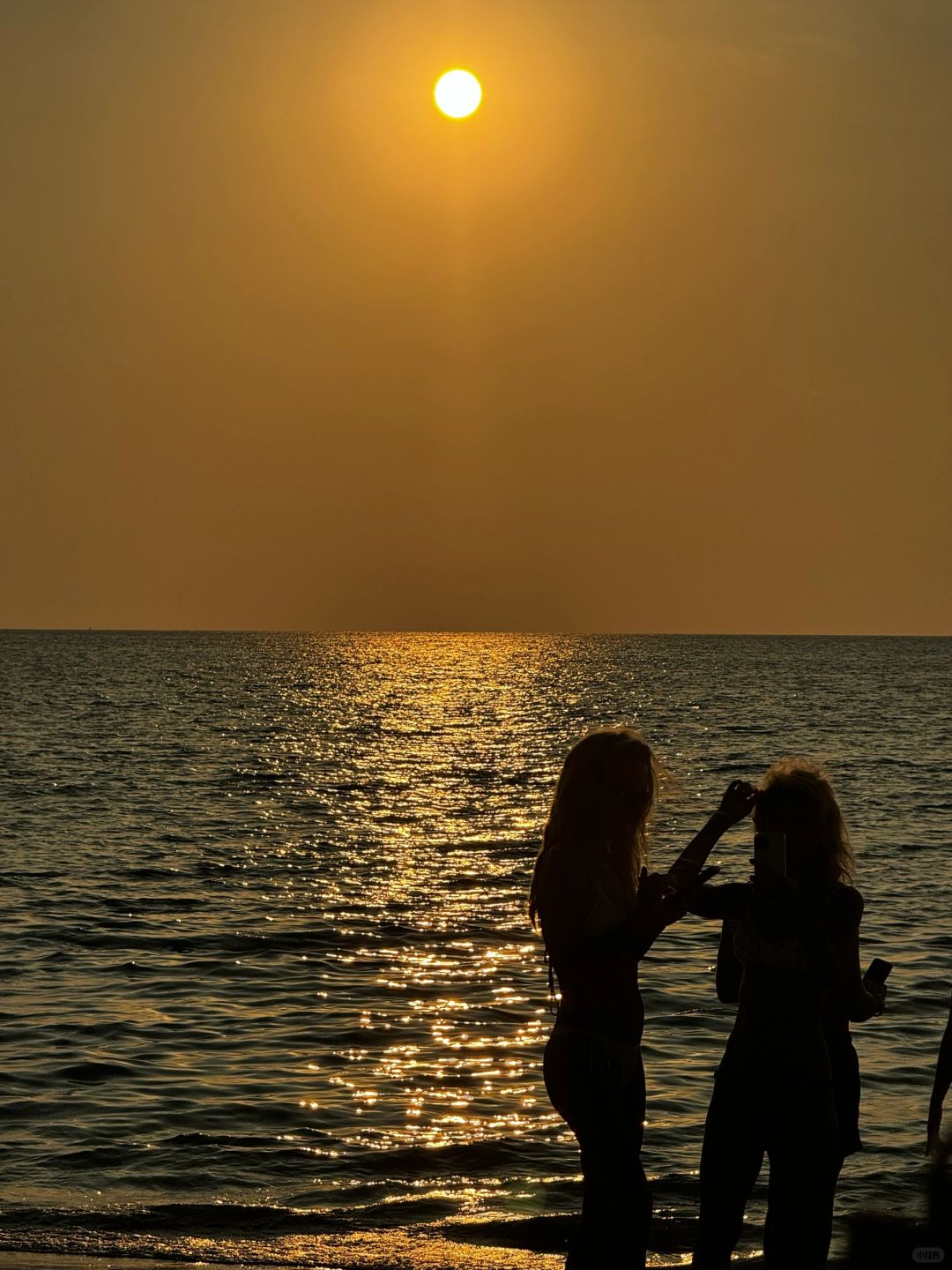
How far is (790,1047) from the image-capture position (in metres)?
5.18

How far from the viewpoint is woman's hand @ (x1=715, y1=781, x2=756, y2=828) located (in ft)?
17.1

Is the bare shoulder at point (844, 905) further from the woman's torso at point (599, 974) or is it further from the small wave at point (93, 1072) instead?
the small wave at point (93, 1072)

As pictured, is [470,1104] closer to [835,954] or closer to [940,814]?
[835,954]

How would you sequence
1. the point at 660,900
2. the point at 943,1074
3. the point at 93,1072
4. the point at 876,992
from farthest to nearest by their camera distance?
the point at 93,1072, the point at 943,1074, the point at 876,992, the point at 660,900

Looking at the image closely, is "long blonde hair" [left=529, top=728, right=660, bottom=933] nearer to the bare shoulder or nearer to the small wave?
the bare shoulder

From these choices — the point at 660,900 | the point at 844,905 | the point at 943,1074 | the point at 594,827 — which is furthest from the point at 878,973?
the point at 943,1074

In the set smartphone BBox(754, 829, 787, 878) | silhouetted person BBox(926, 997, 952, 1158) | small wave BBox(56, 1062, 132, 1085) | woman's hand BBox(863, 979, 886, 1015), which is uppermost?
smartphone BBox(754, 829, 787, 878)

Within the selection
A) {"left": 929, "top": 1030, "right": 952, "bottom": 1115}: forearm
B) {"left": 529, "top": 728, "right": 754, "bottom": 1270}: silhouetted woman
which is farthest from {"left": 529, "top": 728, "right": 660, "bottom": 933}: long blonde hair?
{"left": 929, "top": 1030, "right": 952, "bottom": 1115}: forearm

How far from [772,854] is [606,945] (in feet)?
2.05

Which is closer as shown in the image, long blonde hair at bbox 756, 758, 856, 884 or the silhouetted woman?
the silhouetted woman

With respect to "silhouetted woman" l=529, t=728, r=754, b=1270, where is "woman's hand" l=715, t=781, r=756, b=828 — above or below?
above

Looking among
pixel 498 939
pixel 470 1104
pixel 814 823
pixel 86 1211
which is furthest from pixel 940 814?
pixel 814 823

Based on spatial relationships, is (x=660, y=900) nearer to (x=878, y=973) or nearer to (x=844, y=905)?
(x=844, y=905)

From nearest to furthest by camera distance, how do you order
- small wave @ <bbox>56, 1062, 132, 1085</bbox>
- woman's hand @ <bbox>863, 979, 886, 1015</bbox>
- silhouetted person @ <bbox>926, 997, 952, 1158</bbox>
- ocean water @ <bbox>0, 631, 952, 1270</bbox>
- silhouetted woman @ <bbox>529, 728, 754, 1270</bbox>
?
silhouetted woman @ <bbox>529, 728, 754, 1270</bbox>, woman's hand @ <bbox>863, 979, 886, 1015</bbox>, silhouetted person @ <bbox>926, 997, 952, 1158</bbox>, ocean water @ <bbox>0, 631, 952, 1270</bbox>, small wave @ <bbox>56, 1062, 132, 1085</bbox>
